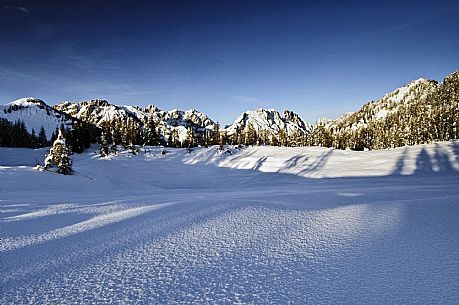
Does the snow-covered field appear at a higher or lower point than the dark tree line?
lower

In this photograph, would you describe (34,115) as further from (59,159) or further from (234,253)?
(234,253)

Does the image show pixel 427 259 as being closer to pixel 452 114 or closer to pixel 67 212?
pixel 67 212

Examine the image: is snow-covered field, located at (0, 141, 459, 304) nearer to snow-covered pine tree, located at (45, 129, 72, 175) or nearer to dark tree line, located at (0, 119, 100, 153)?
snow-covered pine tree, located at (45, 129, 72, 175)

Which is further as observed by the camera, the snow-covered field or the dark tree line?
the dark tree line

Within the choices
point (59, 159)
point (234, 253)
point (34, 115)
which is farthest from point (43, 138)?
point (34, 115)

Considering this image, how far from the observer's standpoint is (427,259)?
2.91 m

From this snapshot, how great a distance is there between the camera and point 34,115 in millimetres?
171000

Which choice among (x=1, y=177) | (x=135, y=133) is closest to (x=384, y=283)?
(x=1, y=177)

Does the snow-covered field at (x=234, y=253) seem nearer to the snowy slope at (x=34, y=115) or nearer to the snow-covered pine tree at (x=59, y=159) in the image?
the snow-covered pine tree at (x=59, y=159)

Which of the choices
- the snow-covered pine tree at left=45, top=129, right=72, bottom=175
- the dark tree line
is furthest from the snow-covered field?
the dark tree line

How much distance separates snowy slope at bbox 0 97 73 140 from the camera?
522ft

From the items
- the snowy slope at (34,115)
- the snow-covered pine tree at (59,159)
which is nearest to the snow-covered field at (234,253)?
the snow-covered pine tree at (59,159)

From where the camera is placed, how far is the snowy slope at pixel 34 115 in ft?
522

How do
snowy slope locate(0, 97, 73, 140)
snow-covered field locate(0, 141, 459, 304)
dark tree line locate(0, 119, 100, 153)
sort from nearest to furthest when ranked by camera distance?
snow-covered field locate(0, 141, 459, 304)
dark tree line locate(0, 119, 100, 153)
snowy slope locate(0, 97, 73, 140)
